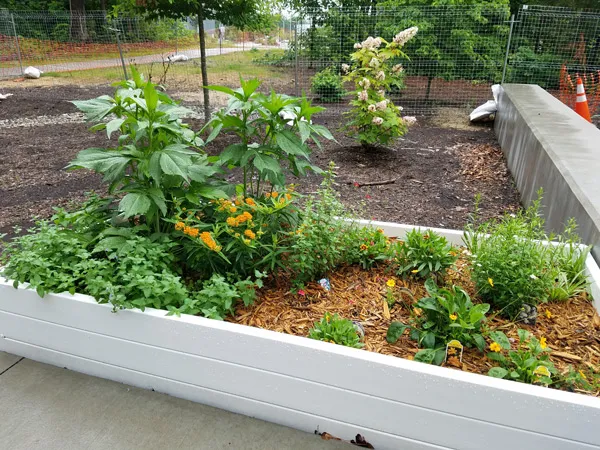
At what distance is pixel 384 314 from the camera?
2.58 meters

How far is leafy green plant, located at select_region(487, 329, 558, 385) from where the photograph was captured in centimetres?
200

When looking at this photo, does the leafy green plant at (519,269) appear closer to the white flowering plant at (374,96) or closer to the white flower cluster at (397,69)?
the white flowering plant at (374,96)

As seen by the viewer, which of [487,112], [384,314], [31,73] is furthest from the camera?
[31,73]

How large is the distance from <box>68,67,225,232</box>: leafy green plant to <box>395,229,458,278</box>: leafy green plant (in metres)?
1.17

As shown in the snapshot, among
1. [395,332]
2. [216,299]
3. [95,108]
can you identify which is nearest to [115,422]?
[216,299]

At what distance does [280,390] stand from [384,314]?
29.3 inches

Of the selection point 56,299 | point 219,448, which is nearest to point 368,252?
point 219,448

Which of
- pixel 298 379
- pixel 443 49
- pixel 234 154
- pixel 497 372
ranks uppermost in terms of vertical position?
pixel 443 49

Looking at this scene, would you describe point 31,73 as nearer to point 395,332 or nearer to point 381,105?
point 381,105

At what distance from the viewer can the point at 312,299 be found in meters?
2.71

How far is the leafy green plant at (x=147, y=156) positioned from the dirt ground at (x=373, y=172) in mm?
1509

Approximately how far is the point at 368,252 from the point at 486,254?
0.70 meters

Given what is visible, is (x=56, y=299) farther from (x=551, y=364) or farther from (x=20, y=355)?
(x=551, y=364)

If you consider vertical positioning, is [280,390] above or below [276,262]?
below
